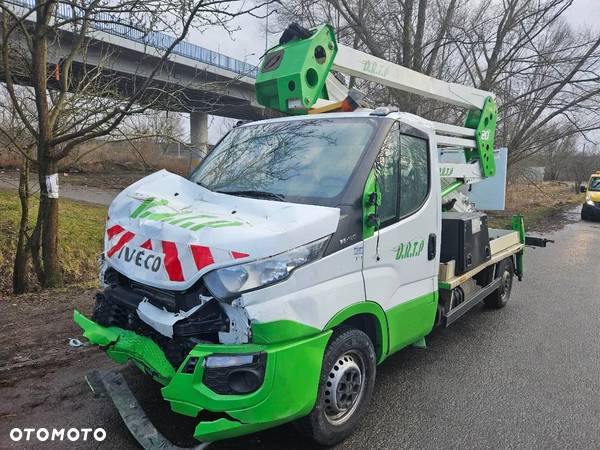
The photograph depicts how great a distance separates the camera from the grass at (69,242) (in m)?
7.98

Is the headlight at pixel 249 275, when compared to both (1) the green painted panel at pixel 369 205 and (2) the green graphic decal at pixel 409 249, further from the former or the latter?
(2) the green graphic decal at pixel 409 249

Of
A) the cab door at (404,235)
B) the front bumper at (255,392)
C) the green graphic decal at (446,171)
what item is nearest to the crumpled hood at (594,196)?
the green graphic decal at (446,171)

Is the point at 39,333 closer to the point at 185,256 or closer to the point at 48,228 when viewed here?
the point at 48,228

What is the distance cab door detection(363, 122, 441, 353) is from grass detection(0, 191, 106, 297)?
247 inches

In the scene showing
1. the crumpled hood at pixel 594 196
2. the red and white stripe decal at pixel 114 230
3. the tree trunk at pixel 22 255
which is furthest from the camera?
the crumpled hood at pixel 594 196

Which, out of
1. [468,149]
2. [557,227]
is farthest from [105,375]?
[557,227]

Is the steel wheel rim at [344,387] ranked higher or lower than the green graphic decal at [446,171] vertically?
lower

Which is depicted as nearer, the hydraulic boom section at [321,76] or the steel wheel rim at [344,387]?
the steel wheel rim at [344,387]

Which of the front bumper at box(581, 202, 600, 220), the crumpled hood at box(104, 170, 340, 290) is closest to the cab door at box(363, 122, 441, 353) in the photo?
the crumpled hood at box(104, 170, 340, 290)

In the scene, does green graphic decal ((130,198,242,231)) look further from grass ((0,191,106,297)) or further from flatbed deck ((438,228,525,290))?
grass ((0,191,106,297))

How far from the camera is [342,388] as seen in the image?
2.93 metres

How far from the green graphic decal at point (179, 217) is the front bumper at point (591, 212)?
20257 mm

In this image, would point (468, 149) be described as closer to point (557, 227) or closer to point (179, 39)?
point (179, 39)

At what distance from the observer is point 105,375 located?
3270 mm
